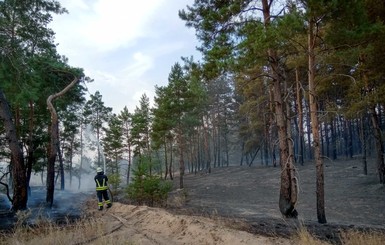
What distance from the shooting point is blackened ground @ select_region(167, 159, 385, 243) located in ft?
31.7

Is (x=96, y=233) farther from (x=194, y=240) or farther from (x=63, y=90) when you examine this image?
(x=63, y=90)

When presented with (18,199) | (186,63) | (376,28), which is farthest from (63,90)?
(376,28)

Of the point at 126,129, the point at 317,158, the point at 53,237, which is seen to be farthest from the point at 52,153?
the point at 126,129

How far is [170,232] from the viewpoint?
331 inches

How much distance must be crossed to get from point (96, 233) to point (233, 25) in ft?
30.0

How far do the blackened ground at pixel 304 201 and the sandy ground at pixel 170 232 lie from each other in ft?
3.82

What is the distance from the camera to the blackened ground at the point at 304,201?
9.66 metres

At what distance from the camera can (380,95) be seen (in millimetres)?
15812

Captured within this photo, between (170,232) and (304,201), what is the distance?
13594 mm

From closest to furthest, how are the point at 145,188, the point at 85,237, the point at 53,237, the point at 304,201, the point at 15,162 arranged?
the point at 53,237 < the point at 85,237 < the point at 15,162 < the point at 145,188 < the point at 304,201

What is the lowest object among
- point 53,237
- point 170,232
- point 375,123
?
point 170,232

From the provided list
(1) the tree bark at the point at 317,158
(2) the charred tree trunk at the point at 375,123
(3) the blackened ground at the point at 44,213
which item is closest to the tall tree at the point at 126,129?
(3) the blackened ground at the point at 44,213

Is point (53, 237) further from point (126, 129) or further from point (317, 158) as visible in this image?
point (126, 129)

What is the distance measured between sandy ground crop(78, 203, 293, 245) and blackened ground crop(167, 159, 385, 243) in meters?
1.16
